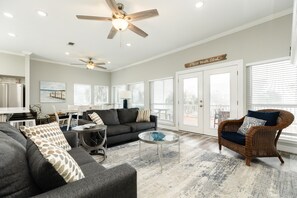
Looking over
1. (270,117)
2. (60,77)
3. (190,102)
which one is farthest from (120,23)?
(60,77)

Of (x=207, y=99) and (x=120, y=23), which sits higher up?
(x=120, y=23)

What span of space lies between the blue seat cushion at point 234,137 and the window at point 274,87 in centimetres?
118

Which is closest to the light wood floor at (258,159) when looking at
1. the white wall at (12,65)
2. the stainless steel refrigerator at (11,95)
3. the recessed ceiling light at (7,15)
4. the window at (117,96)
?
the recessed ceiling light at (7,15)

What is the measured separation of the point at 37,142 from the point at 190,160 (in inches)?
93.7

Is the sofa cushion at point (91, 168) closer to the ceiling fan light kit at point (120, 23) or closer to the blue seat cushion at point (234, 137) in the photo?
the ceiling fan light kit at point (120, 23)

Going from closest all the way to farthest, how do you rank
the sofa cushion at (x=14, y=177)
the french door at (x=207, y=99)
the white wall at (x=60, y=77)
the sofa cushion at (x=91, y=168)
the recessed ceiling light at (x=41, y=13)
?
1. the sofa cushion at (x=14, y=177)
2. the sofa cushion at (x=91, y=168)
3. the recessed ceiling light at (x=41, y=13)
4. the french door at (x=207, y=99)
5. the white wall at (x=60, y=77)

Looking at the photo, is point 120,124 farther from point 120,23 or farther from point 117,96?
point 117,96

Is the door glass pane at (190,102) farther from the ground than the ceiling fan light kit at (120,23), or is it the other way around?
the ceiling fan light kit at (120,23)

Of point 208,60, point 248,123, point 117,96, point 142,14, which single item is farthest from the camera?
point 117,96

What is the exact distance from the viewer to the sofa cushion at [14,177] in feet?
2.32

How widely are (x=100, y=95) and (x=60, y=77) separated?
2162mm

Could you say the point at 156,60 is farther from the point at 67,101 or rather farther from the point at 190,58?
the point at 67,101

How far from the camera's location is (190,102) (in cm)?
475

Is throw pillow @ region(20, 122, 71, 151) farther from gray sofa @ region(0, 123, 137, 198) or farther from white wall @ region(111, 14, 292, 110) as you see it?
white wall @ region(111, 14, 292, 110)
